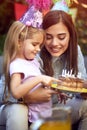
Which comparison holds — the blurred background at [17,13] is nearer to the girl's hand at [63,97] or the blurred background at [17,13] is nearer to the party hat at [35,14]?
the party hat at [35,14]

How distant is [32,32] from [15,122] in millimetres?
416

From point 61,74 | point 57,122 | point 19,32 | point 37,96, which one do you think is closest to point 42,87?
point 37,96

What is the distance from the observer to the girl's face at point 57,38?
1.83m

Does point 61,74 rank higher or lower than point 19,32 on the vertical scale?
lower

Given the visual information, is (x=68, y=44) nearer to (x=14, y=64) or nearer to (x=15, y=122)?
(x=14, y=64)

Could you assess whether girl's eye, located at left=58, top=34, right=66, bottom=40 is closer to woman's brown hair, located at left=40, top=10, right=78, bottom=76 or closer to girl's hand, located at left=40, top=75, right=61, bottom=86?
woman's brown hair, located at left=40, top=10, right=78, bottom=76

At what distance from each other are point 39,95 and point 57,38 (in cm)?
30

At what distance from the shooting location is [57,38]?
1.85 metres

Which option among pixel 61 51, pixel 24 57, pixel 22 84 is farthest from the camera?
pixel 61 51

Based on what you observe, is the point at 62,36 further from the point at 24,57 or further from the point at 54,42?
the point at 24,57

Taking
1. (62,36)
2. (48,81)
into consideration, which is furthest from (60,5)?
(48,81)

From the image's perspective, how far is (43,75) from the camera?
1.74 m

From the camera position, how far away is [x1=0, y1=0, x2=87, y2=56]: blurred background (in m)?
1.99

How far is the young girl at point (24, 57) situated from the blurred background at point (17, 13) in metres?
0.19
